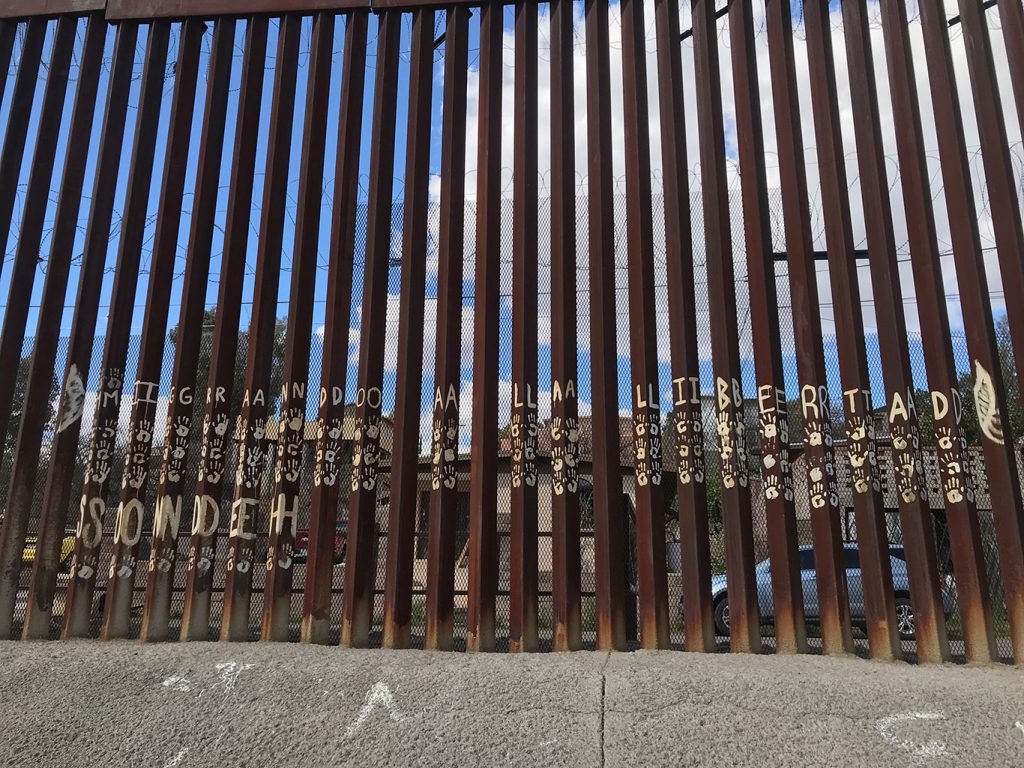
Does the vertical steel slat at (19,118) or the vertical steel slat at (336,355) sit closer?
the vertical steel slat at (336,355)

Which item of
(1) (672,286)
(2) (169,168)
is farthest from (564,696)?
(2) (169,168)

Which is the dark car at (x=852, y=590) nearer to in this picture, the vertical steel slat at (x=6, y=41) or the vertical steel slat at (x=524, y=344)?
the vertical steel slat at (x=524, y=344)

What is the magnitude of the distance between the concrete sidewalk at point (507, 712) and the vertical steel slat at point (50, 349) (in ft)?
4.30

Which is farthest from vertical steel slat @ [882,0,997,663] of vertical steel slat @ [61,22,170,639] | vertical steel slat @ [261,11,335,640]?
vertical steel slat @ [61,22,170,639]

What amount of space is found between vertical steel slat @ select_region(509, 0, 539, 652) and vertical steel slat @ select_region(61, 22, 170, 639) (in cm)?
368

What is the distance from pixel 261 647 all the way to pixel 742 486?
4.02 meters

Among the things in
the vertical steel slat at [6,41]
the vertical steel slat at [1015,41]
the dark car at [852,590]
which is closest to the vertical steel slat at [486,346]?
the dark car at [852,590]

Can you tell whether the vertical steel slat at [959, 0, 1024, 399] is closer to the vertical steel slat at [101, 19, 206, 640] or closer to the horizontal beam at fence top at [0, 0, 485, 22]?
the horizontal beam at fence top at [0, 0, 485, 22]

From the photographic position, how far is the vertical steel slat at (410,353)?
21.3ft

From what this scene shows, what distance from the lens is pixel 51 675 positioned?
18.5 feet

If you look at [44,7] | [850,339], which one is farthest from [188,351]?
[850,339]

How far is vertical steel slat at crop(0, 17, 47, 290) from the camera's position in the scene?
323 inches

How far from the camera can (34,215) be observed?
26.3ft

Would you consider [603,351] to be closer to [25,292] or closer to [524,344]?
[524,344]
